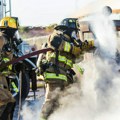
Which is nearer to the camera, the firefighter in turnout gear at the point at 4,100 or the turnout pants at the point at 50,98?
the firefighter in turnout gear at the point at 4,100

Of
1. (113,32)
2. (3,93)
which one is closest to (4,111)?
(3,93)

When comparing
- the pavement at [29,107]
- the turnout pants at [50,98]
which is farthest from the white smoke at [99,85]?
the pavement at [29,107]

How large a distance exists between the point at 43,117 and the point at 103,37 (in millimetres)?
1855

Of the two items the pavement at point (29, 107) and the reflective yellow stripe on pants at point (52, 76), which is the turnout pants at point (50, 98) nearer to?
the reflective yellow stripe on pants at point (52, 76)

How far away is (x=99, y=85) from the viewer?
8828 millimetres

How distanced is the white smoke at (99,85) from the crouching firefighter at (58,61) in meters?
0.45

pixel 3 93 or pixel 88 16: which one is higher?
pixel 88 16

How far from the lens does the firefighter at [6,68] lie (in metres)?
6.05

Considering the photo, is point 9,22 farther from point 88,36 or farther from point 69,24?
point 88,36

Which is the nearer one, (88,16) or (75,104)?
(75,104)

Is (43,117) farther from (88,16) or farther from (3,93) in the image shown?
(88,16)

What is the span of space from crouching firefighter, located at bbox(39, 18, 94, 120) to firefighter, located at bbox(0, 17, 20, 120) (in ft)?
1.88

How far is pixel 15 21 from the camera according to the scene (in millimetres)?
8305

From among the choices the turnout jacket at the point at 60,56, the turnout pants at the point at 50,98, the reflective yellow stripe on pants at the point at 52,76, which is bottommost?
the turnout pants at the point at 50,98
